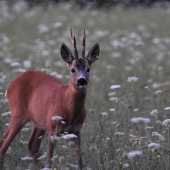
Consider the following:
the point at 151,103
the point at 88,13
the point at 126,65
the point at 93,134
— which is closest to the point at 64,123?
the point at 93,134

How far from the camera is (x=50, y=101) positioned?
4242mm

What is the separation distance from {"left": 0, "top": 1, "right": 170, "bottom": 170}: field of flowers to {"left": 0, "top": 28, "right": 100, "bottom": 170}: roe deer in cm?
16

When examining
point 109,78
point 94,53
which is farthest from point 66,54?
point 109,78

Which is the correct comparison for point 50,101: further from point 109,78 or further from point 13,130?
point 109,78

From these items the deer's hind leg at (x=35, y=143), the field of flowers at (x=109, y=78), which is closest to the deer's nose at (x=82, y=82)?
the field of flowers at (x=109, y=78)

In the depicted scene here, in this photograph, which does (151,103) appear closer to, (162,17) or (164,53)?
(164,53)

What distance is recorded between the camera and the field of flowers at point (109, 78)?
399 cm

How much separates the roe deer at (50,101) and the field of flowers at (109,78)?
157 millimetres

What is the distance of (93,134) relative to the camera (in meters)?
4.91

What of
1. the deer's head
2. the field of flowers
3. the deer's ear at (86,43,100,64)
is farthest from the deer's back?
the deer's ear at (86,43,100,64)

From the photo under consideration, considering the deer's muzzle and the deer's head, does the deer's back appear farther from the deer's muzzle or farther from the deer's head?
the deer's muzzle

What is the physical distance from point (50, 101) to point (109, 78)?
415cm

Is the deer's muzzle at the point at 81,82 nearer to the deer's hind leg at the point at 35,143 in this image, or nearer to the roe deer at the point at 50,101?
the roe deer at the point at 50,101

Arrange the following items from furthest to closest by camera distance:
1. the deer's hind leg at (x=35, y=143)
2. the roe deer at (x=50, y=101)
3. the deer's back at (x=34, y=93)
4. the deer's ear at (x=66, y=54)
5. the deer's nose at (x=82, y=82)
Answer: the deer's hind leg at (x=35, y=143) → the deer's back at (x=34, y=93) → the deer's ear at (x=66, y=54) → the roe deer at (x=50, y=101) → the deer's nose at (x=82, y=82)
